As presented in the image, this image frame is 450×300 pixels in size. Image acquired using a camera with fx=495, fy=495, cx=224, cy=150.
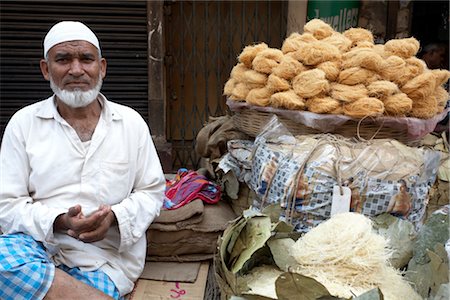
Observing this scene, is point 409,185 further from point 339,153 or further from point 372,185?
point 339,153

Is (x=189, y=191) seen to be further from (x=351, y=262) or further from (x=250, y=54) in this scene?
(x=351, y=262)

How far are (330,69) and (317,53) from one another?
0.11m

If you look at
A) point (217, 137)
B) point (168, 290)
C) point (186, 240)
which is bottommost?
point (168, 290)

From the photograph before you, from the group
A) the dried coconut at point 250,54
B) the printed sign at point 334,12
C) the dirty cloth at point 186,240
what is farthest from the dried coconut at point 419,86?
the printed sign at point 334,12

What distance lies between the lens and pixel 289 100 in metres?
2.41

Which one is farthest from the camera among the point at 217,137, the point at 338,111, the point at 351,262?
the point at 217,137

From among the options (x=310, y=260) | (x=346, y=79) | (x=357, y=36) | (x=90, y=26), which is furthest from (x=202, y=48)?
(x=310, y=260)

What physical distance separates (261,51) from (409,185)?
1.07 meters

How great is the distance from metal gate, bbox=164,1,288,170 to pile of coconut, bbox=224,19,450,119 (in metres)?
→ 2.68

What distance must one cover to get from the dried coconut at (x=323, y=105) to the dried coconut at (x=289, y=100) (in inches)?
1.9

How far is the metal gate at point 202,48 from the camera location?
525 centimetres

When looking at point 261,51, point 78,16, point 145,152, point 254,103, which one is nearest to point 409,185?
point 254,103

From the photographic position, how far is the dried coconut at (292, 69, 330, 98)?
239 centimetres

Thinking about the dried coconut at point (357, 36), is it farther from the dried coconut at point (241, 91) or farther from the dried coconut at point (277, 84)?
the dried coconut at point (241, 91)
